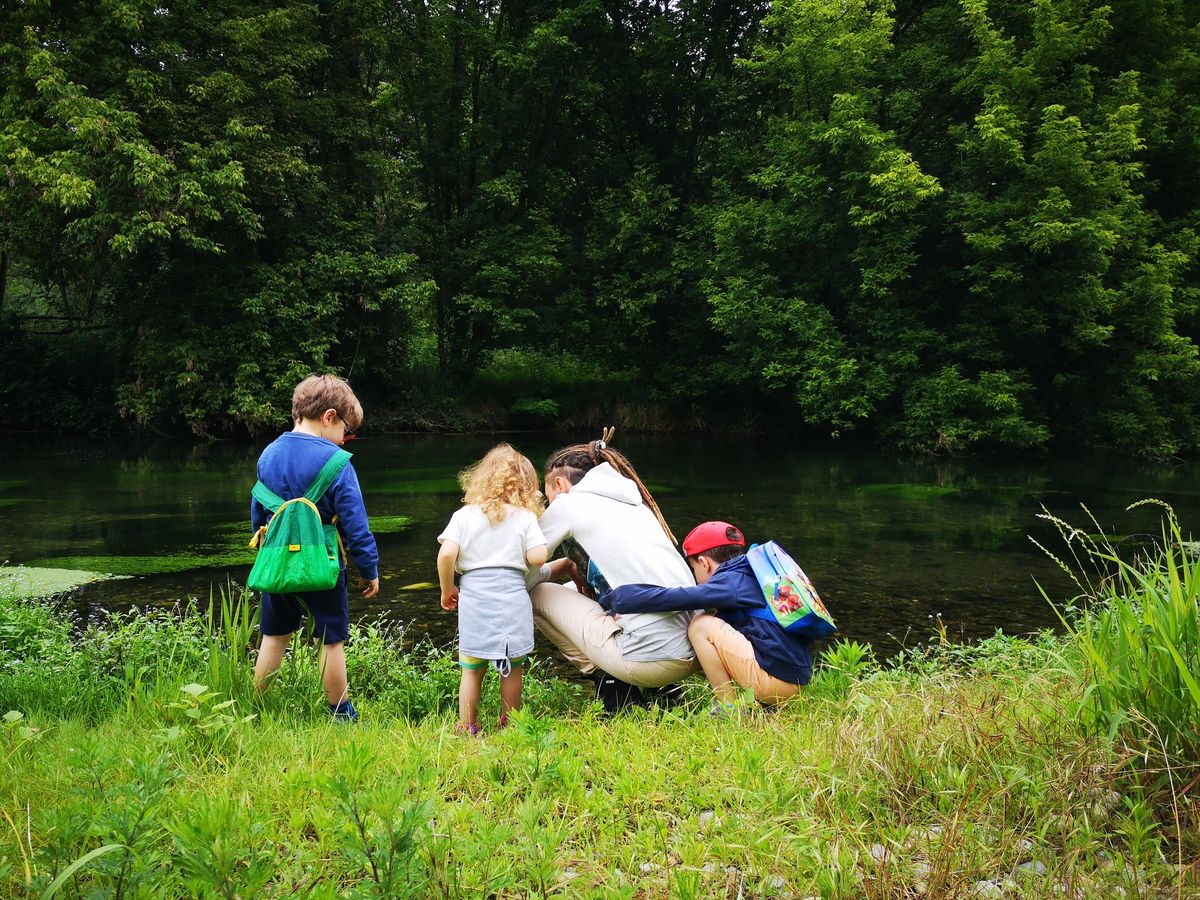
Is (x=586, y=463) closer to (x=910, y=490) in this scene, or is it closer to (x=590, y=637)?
(x=590, y=637)

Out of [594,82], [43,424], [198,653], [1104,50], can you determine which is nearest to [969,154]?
[1104,50]

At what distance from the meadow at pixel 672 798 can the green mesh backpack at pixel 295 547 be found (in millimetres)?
670

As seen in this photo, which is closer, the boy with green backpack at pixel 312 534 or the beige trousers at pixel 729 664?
the beige trousers at pixel 729 664

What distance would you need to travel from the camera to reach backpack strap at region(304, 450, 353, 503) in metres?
3.82

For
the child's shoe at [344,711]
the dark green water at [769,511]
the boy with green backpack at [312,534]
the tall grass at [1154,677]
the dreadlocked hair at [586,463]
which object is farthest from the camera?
the dark green water at [769,511]

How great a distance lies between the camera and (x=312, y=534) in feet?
12.3

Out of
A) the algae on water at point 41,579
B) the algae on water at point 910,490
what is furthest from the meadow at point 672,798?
the algae on water at point 910,490

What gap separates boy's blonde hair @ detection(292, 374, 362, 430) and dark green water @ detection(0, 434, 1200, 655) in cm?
230

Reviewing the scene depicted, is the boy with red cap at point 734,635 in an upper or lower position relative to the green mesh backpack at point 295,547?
lower

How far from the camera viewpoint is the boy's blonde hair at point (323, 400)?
396cm

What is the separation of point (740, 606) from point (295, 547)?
6.50ft

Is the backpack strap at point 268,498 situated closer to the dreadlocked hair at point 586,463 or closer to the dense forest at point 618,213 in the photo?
the dreadlocked hair at point 586,463

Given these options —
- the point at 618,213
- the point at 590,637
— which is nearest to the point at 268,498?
the point at 590,637

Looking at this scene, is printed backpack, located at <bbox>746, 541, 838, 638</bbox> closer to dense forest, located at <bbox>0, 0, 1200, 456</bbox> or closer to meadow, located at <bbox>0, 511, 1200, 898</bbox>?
meadow, located at <bbox>0, 511, 1200, 898</bbox>
